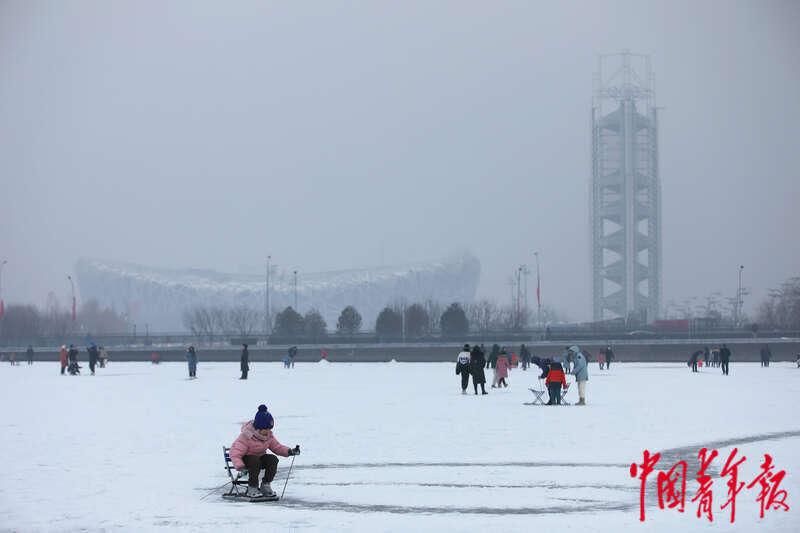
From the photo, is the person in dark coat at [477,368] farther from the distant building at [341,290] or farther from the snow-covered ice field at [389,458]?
the distant building at [341,290]

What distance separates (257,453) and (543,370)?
1901 cm

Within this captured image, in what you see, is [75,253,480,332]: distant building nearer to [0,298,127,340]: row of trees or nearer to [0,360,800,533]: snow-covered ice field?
[0,298,127,340]: row of trees

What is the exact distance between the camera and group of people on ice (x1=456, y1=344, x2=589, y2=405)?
27.5 m

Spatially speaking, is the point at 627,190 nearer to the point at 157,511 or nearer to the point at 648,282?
the point at 648,282

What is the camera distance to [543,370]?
31.2 m

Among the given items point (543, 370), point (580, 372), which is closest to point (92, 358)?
point (543, 370)

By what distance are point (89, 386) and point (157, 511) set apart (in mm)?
27522

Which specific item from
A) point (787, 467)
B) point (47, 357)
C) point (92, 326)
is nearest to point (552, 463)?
point (787, 467)

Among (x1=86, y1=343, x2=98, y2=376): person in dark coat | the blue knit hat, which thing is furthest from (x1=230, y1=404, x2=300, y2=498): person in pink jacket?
(x1=86, y1=343, x2=98, y2=376): person in dark coat

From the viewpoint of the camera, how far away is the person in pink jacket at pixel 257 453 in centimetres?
1280

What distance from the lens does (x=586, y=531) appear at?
10.9 metres

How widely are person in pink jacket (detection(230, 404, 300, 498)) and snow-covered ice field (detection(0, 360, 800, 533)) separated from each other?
0.34 metres

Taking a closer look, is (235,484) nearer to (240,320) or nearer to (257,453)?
(257,453)

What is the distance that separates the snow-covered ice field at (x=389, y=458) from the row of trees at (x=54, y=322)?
75.7 meters
